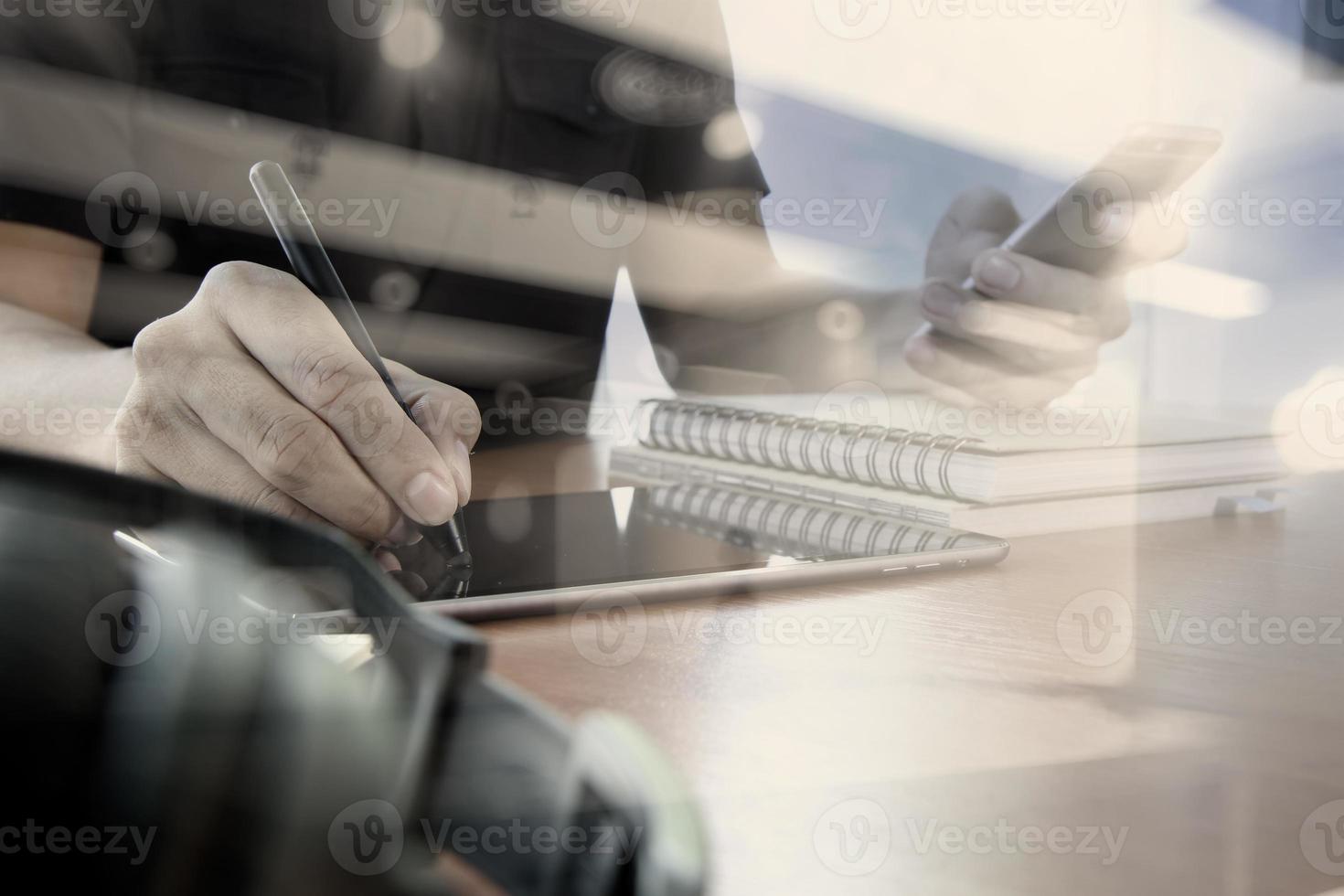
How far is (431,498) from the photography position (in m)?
0.28

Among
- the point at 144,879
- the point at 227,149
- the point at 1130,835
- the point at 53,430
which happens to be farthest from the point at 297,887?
the point at 227,149

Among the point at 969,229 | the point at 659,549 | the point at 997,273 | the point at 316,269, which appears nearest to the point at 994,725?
the point at 659,549

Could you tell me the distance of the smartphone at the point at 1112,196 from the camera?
1.55ft

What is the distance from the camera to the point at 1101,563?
0.36 meters

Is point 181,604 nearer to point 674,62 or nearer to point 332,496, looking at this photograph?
point 332,496

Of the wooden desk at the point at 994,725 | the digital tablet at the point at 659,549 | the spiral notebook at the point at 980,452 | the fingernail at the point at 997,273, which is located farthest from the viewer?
the fingernail at the point at 997,273

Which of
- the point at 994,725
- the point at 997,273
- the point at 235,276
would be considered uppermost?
the point at 997,273

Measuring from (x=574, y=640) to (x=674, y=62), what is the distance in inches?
40.1

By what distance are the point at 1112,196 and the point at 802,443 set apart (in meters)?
0.23

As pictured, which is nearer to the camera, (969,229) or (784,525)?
(784,525)

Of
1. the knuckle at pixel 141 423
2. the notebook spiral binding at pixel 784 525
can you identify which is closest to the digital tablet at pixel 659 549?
the notebook spiral binding at pixel 784 525

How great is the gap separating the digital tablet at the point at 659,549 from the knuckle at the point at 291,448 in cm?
4

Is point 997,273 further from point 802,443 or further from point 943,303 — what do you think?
point 802,443

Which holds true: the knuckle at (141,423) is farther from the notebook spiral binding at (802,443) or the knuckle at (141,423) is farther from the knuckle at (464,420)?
the notebook spiral binding at (802,443)
